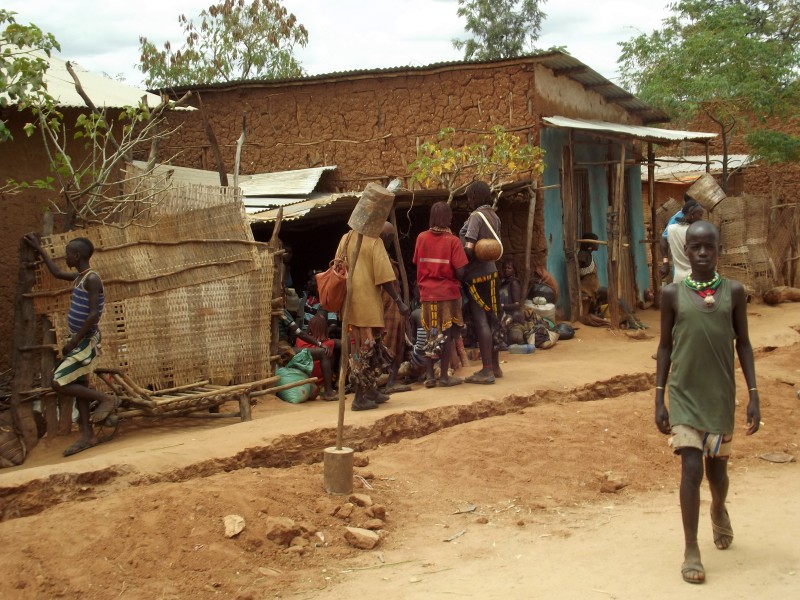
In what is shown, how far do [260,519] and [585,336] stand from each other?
27.1 feet

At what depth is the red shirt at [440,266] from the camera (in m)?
8.04

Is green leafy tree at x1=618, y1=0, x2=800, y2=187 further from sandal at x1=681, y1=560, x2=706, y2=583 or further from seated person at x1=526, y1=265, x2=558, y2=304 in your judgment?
sandal at x1=681, y1=560, x2=706, y2=583

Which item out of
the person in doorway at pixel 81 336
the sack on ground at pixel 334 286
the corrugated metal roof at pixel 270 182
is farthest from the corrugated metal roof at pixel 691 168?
the person in doorway at pixel 81 336

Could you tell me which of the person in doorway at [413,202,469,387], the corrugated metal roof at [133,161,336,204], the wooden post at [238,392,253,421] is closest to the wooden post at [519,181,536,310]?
the corrugated metal roof at [133,161,336,204]

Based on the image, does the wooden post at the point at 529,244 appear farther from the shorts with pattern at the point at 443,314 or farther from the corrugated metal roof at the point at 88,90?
the corrugated metal roof at the point at 88,90

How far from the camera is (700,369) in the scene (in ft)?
13.4

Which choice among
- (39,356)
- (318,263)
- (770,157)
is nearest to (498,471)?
(39,356)

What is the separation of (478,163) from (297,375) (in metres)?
3.95

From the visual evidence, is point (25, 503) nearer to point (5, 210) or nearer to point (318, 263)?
point (5, 210)

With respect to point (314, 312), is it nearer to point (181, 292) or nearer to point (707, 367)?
point (181, 292)

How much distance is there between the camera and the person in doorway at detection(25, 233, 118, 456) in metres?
6.64

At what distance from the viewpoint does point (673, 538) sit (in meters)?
4.75

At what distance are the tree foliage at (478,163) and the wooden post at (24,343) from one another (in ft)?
16.5

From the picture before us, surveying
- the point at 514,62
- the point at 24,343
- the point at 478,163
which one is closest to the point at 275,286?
the point at 24,343
